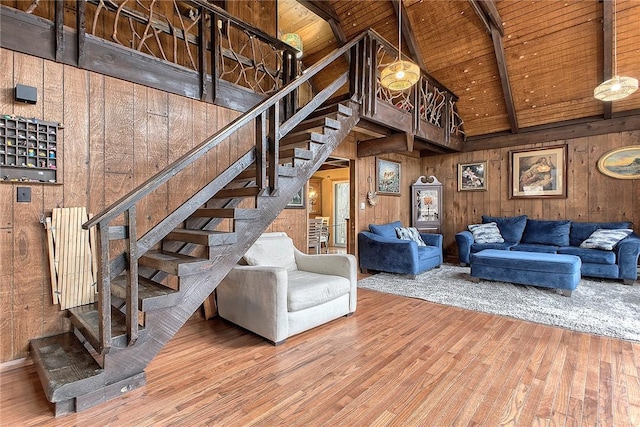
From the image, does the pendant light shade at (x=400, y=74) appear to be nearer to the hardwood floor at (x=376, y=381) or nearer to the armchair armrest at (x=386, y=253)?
the armchair armrest at (x=386, y=253)

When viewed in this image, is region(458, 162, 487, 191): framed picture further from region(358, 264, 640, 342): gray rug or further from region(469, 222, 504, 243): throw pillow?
region(358, 264, 640, 342): gray rug

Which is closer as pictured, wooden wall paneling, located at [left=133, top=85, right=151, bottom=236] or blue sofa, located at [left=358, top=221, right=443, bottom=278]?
wooden wall paneling, located at [left=133, top=85, right=151, bottom=236]

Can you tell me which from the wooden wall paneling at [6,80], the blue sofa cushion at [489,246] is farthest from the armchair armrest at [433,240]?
the wooden wall paneling at [6,80]

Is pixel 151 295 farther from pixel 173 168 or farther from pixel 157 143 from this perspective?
pixel 157 143

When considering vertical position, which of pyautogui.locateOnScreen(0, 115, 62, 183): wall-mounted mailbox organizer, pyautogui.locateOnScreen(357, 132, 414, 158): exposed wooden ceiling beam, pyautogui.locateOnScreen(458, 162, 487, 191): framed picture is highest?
pyautogui.locateOnScreen(357, 132, 414, 158): exposed wooden ceiling beam

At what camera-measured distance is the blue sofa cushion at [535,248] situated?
5.07 meters

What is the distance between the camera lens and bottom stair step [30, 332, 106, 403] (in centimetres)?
166

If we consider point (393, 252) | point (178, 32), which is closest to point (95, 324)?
point (178, 32)

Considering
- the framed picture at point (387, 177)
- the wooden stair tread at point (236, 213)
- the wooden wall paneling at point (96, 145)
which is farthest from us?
the framed picture at point (387, 177)

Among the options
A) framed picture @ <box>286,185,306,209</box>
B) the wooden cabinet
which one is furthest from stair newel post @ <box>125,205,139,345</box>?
the wooden cabinet

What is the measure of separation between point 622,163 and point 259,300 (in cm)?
640

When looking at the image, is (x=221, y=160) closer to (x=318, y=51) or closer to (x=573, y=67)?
(x=318, y=51)

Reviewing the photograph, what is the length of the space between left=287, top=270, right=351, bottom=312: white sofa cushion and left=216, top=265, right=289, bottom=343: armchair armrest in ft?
0.37

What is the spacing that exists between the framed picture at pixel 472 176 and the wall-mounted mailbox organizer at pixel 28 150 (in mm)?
6853
